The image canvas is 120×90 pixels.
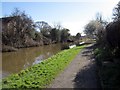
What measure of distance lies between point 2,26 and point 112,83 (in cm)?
5322

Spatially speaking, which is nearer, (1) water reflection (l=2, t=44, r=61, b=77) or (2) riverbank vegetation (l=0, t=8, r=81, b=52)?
(1) water reflection (l=2, t=44, r=61, b=77)

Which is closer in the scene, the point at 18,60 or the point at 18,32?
the point at 18,60

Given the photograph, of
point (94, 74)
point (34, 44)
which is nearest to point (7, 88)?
point (94, 74)

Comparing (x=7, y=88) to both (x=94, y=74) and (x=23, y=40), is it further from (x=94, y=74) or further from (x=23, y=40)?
(x=23, y=40)

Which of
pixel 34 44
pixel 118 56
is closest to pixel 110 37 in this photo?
pixel 118 56

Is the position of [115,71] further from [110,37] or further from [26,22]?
[26,22]

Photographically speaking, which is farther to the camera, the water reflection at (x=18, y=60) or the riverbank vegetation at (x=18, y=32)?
the riverbank vegetation at (x=18, y=32)

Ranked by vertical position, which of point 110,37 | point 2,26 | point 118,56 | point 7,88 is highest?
point 2,26

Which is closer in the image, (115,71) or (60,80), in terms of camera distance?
(115,71)

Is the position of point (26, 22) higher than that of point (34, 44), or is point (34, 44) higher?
point (26, 22)

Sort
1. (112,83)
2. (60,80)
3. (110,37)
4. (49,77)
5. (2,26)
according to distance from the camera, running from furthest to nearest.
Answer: (2,26)
(110,37)
(49,77)
(60,80)
(112,83)

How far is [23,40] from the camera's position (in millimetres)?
63094

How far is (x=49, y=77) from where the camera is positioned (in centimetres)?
1378

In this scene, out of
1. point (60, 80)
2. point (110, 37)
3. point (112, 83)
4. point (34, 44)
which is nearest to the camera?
point (112, 83)
